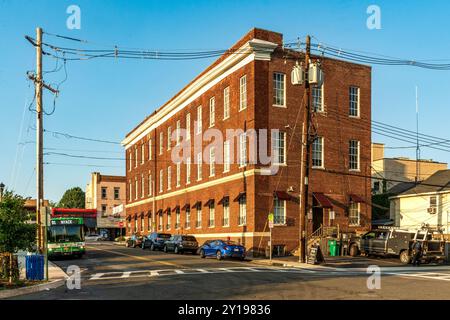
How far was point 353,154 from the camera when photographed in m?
44.2

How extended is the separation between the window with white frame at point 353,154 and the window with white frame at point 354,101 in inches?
92.6

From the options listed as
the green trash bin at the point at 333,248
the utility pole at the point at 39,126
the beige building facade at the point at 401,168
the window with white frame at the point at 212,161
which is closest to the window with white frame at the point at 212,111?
the window with white frame at the point at 212,161

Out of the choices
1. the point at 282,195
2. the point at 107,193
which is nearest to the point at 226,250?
the point at 282,195

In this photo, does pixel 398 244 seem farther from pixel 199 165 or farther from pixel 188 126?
pixel 188 126

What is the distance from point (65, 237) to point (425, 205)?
101 ft

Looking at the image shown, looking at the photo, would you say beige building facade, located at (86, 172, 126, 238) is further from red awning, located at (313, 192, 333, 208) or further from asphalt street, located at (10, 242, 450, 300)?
asphalt street, located at (10, 242, 450, 300)

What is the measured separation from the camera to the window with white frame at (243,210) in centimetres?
4028

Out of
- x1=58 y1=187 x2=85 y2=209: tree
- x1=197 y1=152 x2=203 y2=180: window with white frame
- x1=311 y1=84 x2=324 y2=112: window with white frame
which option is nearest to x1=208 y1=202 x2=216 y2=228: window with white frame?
x1=197 y1=152 x2=203 y2=180: window with white frame

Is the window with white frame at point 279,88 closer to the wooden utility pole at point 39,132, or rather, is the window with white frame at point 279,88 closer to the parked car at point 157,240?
the parked car at point 157,240

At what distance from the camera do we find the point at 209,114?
48812mm

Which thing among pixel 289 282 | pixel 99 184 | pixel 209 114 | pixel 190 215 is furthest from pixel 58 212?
pixel 99 184

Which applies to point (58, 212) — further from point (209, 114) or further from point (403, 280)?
point (403, 280)

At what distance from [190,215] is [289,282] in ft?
112
